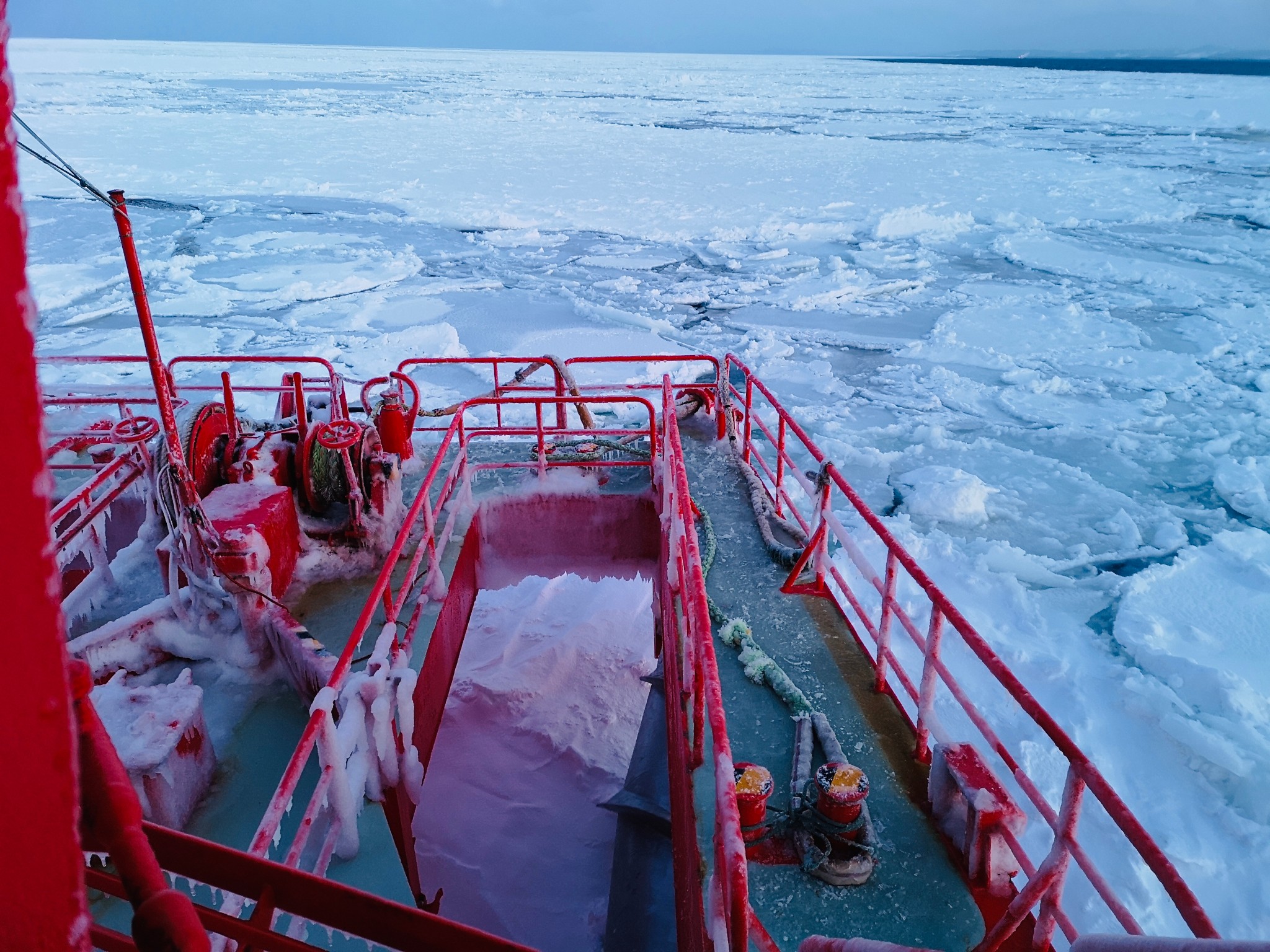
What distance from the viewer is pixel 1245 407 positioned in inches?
411

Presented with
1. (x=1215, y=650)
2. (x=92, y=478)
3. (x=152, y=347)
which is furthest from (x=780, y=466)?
(x=92, y=478)

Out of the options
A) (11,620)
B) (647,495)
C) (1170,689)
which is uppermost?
(11,620)

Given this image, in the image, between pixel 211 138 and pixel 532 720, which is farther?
pixel 211 138

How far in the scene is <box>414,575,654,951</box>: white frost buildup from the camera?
183 inches

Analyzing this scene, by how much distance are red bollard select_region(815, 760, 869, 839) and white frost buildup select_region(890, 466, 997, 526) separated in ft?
18.5

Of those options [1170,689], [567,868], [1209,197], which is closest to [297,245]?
[567,868]

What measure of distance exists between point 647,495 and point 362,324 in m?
9.24

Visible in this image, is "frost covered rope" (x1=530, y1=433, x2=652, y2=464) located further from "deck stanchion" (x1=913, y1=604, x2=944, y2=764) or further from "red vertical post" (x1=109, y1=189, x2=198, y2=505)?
"deck stanchion" (x1=913, y1=604, x2=944, y2=764)

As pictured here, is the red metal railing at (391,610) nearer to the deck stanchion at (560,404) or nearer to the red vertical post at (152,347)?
the deck stanchion at (560,404)

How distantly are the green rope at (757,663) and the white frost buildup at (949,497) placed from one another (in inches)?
166

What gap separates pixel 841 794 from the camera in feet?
9.61

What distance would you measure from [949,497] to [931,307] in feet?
25.3

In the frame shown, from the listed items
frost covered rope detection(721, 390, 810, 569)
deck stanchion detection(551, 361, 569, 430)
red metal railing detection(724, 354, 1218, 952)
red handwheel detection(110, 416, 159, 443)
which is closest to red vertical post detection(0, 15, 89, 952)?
red metal railing detection(724, 354, 1218, 952)

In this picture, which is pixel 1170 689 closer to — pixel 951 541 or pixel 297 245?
pixel 951 541
